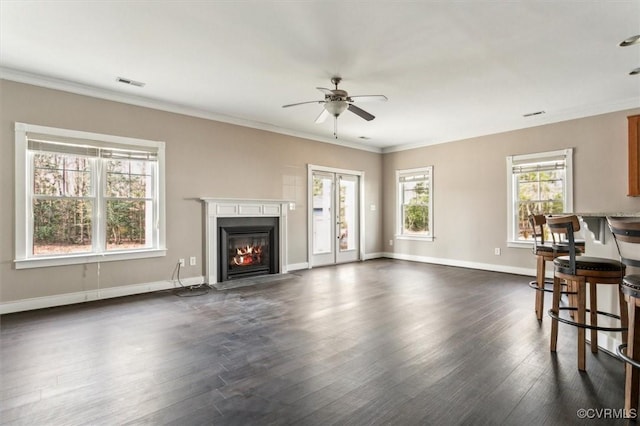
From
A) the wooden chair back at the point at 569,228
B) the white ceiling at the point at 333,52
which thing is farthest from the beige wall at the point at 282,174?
the wooden chair back at the point at 569,228

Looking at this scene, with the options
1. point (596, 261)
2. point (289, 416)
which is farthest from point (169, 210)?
point (596, 261)

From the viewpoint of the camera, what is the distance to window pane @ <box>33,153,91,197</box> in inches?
163

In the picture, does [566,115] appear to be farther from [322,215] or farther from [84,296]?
[84,296]

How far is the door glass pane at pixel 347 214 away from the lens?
7784 millimetres

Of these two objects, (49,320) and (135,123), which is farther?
(135,123)

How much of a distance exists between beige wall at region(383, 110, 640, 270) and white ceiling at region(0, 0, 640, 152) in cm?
46

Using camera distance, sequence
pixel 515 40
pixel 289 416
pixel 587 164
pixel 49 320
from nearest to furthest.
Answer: pixel 289 416
pixel 515 40
pixel 49 320
pixel 587 164

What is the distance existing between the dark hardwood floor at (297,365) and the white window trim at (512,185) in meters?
2.15

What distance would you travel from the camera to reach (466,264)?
6.96m

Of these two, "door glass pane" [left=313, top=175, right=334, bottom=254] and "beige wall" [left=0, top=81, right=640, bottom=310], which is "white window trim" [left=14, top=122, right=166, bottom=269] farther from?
"door glass pane" [left=313, top=175, right=334, bottom=254]

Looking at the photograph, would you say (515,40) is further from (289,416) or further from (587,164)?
(289,416)

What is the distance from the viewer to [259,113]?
221 inches

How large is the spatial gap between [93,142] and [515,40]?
17.0 feet

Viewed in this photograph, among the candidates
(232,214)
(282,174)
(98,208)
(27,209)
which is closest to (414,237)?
(282,174)
